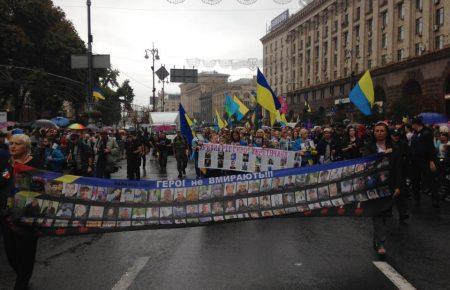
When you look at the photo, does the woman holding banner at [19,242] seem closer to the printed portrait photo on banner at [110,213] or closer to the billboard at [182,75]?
the printed portrait photo on banner at [110,213]

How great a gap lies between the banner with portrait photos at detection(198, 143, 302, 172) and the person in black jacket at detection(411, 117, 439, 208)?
2816 millimetres

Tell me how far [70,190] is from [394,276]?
149 inches

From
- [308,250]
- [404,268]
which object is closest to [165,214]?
[308,250]

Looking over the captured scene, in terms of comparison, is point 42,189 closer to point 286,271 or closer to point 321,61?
point 286,271

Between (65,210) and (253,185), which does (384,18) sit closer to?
(253,185)

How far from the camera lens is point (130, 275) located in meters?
5.19

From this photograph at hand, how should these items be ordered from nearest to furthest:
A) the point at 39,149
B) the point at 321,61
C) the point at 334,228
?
1. the point at 334,228
2. the point at 39,149
3. the point at 321,61

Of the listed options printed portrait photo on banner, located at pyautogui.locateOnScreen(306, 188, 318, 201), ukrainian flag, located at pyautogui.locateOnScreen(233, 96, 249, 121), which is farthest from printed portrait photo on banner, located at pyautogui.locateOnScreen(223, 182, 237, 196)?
ukrainian flag, located at pyautogui.locateOnScreen(233, 96, 249, 121)

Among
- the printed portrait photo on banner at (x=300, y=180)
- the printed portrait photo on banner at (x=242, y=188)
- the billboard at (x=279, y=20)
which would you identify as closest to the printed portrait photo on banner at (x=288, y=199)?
the printed portrait photo on banner at (x=300, y=180)

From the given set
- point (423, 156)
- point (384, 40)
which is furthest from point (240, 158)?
point (384, 40)

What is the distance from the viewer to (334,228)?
7582mm

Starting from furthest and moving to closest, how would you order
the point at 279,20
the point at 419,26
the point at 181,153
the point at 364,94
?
the point at 279,20, the point at 419,26, the point at 181,153, the point at 364,94

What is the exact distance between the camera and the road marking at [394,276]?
4684mm

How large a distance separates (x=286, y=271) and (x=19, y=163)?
3.23m
